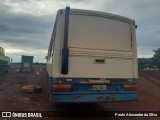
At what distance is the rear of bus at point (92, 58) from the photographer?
26.8 feet

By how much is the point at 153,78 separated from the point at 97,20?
14.4 meters

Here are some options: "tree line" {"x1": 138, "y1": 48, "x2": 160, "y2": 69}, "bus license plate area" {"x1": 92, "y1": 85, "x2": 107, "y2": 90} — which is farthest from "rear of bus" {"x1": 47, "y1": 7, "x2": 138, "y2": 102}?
"tree line" {"x1": 138, "y1": 48, "x2": 160, "y2": 69}

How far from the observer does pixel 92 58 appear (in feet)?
28.2

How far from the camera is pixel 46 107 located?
10.9 m

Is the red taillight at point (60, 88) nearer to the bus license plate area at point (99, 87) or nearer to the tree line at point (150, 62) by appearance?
the bus license plate area at point (99, 87)

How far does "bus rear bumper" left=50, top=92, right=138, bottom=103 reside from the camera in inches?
316

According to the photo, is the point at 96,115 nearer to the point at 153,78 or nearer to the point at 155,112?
the point at 155,112

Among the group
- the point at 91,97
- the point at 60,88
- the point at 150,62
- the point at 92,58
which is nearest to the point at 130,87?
the point at 91,97

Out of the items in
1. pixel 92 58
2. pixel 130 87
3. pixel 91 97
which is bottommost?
pixel 91 97

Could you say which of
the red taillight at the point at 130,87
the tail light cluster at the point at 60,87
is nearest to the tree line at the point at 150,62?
the red taillight at the point at 130,87

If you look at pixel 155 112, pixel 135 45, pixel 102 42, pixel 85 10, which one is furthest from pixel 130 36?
pixel 155 112

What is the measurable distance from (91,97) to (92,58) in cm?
126

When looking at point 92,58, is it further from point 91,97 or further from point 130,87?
point 130,87

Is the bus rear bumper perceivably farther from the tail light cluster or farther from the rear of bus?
the tail light cluster
